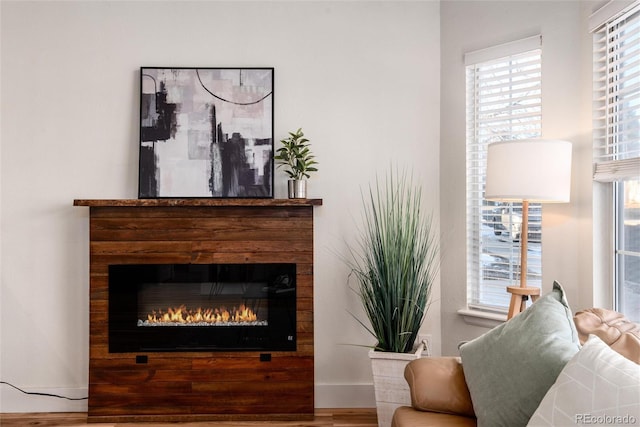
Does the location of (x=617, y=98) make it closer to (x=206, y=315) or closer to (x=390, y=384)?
(x=390, y=384)

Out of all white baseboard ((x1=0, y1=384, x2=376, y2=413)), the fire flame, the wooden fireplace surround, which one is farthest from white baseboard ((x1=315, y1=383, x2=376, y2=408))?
the fire flame

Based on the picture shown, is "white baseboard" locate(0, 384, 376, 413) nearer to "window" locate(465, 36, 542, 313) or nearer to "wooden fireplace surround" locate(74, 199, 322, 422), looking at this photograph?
"wooden fireplace surround" locate(74, 199, 322, 422)

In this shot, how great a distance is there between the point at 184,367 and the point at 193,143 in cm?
141

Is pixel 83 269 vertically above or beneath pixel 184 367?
above

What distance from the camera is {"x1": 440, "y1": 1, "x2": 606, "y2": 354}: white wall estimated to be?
273 cm

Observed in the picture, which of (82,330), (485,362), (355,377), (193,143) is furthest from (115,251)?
(485,362)

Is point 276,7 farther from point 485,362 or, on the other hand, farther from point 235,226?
point 485,362

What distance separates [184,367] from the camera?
3189mm

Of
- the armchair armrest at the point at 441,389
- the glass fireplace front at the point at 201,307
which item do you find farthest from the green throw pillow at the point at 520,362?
→ the glass fireplace front at the point at 201,307

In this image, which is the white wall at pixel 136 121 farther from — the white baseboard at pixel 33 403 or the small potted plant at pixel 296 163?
the small potted plant at pixel 296 163

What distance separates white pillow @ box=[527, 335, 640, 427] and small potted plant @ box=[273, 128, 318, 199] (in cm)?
196

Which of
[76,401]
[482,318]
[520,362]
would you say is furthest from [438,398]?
[76,401]

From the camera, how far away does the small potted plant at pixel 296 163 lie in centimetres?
321

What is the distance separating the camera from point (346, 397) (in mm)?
3381
